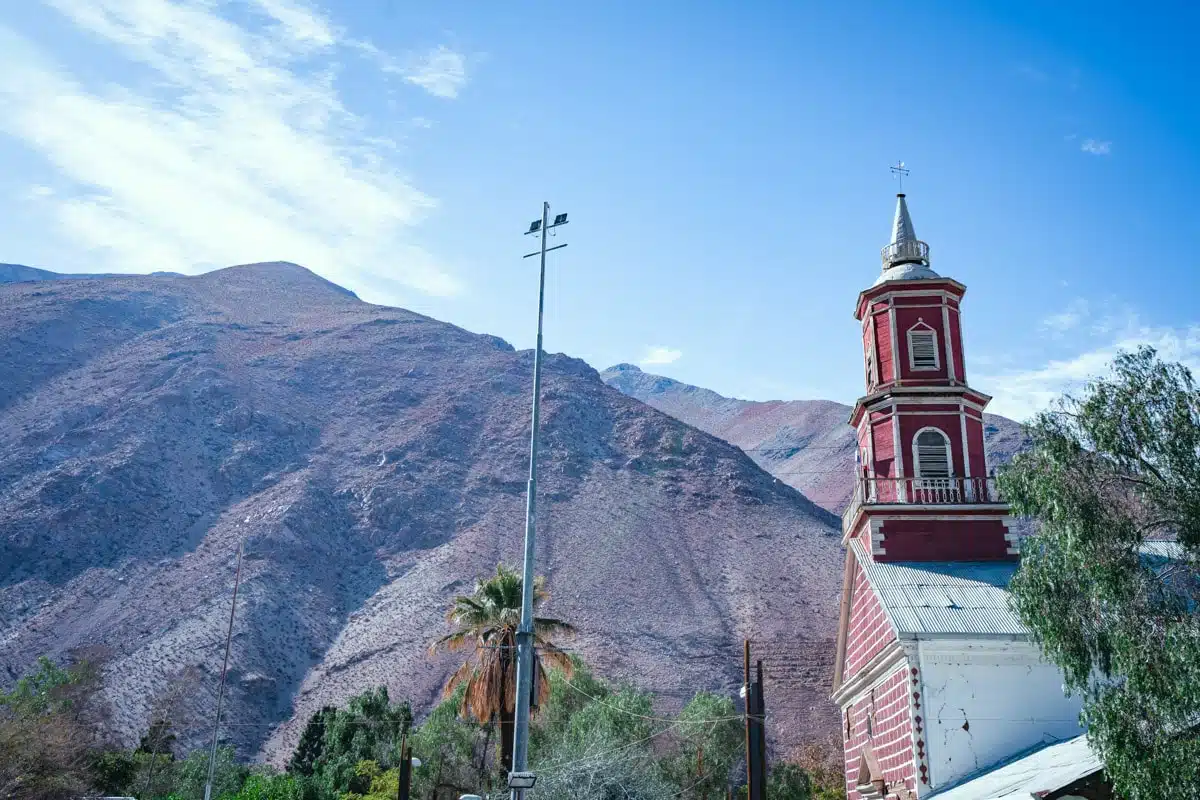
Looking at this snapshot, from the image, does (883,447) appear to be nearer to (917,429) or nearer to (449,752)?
(917,429)

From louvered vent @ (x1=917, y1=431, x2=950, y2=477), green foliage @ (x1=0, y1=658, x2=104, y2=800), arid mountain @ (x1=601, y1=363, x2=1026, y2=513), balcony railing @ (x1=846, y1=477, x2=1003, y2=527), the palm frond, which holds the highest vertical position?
arid mountain @ (x1=601, y1=363, x2=1026, y2=513)

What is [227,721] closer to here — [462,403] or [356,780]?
[356,780]

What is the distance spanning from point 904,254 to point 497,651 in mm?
14702

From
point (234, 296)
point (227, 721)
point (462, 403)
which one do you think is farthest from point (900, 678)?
point (234, 296)

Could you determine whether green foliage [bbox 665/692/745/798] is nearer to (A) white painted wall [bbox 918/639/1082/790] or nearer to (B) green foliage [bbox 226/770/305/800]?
(B) green foliage [bbox 226/770/305/800]

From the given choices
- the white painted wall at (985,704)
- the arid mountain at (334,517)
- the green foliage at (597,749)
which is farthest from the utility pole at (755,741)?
the arid mountain at (334,517)

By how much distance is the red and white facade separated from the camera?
20203mm

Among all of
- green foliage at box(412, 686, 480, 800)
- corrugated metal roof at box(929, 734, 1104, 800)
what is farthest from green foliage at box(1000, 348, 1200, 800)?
green foliage at box(412, 686, 480, 800)

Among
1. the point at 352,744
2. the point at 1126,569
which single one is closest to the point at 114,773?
the point at 352,744

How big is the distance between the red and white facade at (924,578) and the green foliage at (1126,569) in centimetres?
442

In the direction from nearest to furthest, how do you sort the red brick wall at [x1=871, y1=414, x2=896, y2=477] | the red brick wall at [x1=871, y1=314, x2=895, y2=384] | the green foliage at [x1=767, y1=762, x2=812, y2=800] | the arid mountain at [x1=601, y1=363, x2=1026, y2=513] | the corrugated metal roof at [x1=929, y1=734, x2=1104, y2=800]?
the corrugated metal roof at [x1=929, y1=734, x2=1104, y2=800] < the red brick wall at [x1=871, y1=414, x2=896, y2=477] < the red brick wall at [x1=871, y1=314, x2=895, y2=384] < the green foliage at [x1=767, y1=762, x2=812, y2=800] < the arid mountain at [x1=601, y1=363, x2=1026, y2=513]

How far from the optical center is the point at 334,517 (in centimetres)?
9744

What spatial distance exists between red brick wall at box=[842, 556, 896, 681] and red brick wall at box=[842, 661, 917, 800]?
78 cm

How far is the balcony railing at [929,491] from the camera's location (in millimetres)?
24672
